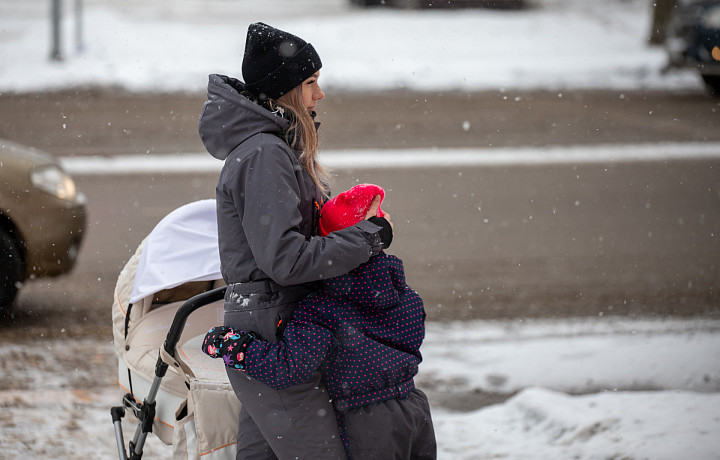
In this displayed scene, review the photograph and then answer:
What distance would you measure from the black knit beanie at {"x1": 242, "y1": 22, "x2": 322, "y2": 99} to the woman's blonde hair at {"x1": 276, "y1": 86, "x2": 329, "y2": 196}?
0.04 m

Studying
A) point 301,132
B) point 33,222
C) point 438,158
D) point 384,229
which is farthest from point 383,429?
point 438,158

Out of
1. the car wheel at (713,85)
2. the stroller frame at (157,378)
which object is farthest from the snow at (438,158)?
the stroller frame at (157,378)

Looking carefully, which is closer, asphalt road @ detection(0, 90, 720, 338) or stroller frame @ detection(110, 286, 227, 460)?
stroller frame @ detection(110, 286, 227, 460)

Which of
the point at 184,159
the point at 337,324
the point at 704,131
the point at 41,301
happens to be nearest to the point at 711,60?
the point at 704,131

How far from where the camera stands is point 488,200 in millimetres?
8570

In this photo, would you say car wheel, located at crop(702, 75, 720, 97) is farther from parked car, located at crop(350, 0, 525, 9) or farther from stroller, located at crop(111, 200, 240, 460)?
parked car, located at crop(350, 0, 525, 9)

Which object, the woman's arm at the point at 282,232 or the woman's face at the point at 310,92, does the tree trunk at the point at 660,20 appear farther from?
the woman's arm at the point at 282,232

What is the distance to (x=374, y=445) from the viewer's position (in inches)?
97.6

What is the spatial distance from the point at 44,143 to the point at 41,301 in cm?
465

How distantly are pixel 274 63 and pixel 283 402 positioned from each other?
1000 mm

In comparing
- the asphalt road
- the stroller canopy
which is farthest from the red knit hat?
the asphalt road

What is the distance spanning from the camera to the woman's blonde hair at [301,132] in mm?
2492

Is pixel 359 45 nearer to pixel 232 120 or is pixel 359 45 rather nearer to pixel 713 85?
pixel 713 85

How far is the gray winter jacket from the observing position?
2311 mm
